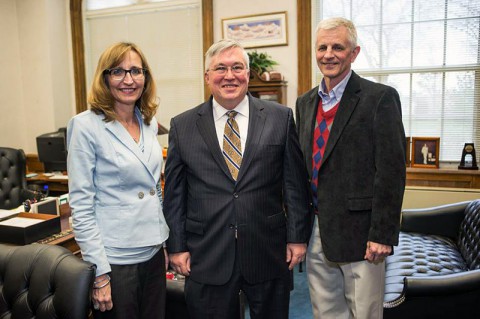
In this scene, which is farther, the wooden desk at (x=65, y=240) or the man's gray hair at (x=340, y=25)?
the wooden desk at (x=65, y=240)

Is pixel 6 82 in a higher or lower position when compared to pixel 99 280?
higher

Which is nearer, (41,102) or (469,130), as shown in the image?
(469,130)

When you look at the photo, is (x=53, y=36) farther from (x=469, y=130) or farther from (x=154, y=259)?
(x=469, y=130)

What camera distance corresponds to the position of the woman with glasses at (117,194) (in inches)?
59.2

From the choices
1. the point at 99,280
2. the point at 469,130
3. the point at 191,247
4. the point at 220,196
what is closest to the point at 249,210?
the point at 220,196

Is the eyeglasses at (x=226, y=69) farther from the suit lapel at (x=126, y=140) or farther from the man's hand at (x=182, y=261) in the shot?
the man's hand at (x=182, y=261)

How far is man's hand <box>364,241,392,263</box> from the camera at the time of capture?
1655 mm

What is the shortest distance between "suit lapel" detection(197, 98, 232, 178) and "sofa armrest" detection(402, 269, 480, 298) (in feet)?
4.33

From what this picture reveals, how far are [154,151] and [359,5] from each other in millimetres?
3281

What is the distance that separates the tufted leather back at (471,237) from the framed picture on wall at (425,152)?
94cm

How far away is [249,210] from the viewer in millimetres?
1586

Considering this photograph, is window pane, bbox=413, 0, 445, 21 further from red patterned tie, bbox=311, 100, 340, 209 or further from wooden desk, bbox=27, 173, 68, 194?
wooden desk, bbox=27, 173, 68, 194

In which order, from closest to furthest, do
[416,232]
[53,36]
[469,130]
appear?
[416,232] → [469,130] → [53,36]

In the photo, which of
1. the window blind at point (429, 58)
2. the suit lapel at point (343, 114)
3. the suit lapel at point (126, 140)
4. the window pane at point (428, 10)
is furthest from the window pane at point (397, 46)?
the suit lapel at point (126, 140)
